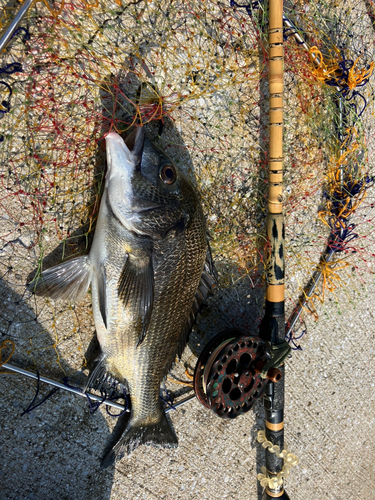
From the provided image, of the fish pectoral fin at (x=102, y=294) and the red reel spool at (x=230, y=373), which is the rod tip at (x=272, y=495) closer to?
the red reel spool at (x=230, y=373)

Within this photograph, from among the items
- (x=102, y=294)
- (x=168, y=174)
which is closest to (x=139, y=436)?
(x=102, y=294)

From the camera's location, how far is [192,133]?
1921 millimetres

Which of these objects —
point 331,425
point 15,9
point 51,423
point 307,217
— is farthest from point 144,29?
point 331,425

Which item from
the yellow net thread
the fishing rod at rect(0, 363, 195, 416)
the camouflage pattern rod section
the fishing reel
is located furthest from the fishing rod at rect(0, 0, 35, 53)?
the yellow net thread

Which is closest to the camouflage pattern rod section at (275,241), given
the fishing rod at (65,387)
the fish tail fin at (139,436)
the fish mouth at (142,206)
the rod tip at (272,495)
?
the rod tip at (272,495)

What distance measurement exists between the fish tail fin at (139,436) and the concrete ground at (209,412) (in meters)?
0.14

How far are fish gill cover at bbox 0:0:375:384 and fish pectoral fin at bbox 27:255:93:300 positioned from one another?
0.09 meters

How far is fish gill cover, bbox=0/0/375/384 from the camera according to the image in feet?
5.22

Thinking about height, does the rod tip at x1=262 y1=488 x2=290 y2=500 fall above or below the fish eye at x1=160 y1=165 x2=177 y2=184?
below

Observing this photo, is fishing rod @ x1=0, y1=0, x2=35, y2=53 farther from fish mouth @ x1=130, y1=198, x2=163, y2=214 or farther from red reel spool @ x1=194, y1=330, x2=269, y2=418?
red reel spool @ x1=194, y1=330, x2=269, y2=418

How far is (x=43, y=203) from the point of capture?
1653 millimetres

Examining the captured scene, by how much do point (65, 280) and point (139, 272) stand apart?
14.5 inches

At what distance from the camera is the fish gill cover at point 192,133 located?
1.59 m

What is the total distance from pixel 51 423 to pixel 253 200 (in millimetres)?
1654
